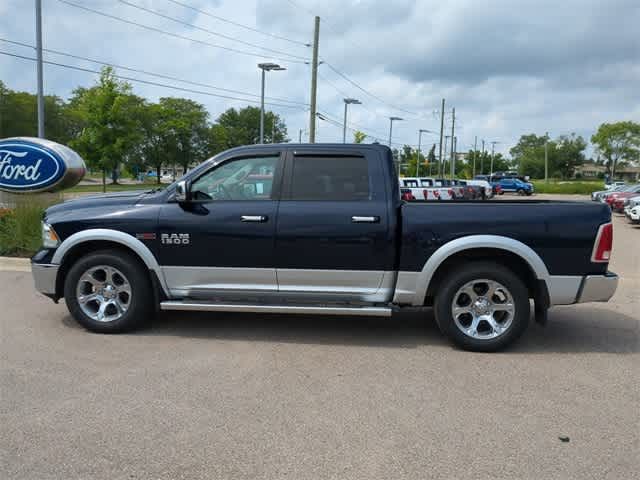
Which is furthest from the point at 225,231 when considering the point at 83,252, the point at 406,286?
the point at 406,286

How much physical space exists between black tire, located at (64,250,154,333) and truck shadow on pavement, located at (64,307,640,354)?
23 cm

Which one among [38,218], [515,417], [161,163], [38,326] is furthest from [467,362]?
[161,163]

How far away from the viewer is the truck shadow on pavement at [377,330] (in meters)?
5.45

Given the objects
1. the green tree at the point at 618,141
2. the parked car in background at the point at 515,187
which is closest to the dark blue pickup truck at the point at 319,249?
the parked car in background at the point at 515,187

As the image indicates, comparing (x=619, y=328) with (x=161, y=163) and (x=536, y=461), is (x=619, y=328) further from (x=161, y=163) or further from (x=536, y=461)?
(x=161, y=163)

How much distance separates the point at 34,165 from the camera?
975 centimetres

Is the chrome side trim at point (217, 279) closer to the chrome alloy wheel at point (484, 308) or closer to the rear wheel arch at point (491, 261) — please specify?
the rear wheel arch at point (491, 261)

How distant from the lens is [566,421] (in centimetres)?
376

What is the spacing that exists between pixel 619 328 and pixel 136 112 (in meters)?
66.2

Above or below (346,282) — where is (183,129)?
above

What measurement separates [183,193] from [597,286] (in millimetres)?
3967

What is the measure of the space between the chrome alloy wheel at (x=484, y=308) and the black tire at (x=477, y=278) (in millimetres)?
32

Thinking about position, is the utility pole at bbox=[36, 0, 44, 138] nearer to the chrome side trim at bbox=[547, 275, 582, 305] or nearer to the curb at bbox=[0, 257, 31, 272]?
the curb at bbox=[0, 257, 31, 272]

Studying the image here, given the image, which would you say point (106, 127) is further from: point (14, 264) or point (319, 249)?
point (319, 249)
